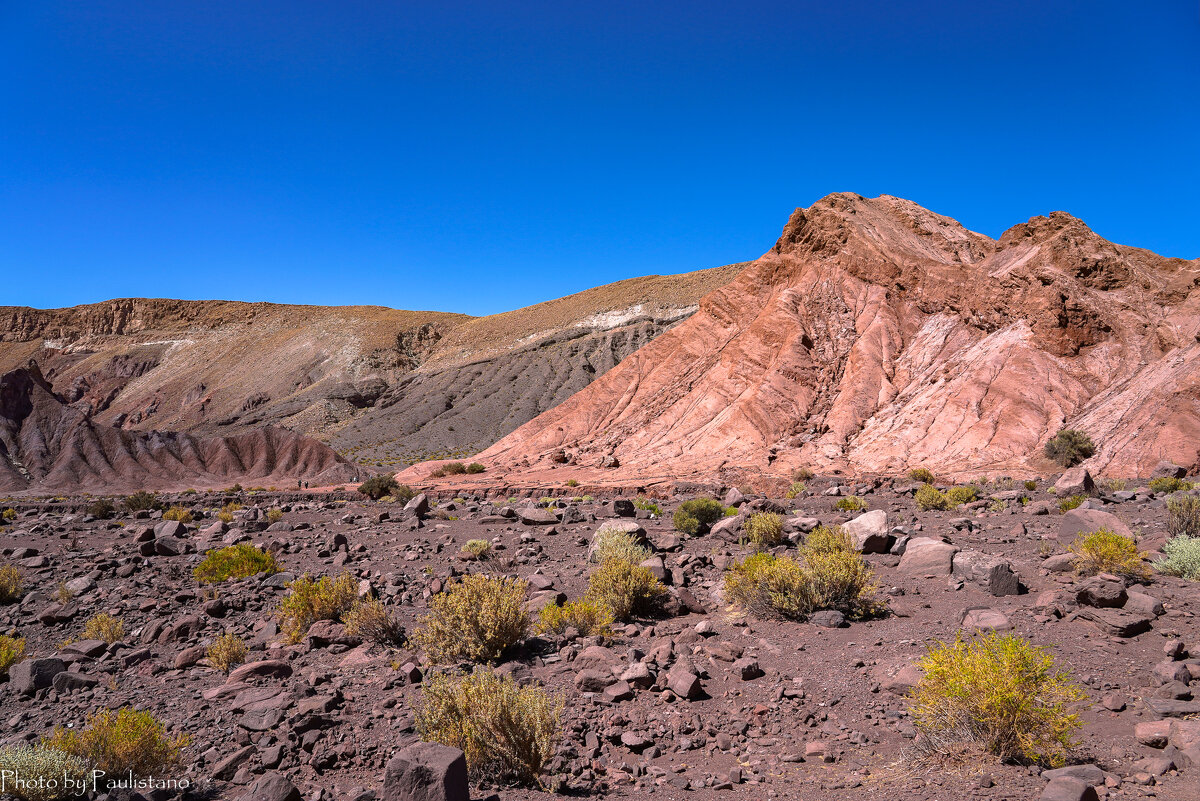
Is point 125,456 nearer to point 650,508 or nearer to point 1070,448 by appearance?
point 650,508

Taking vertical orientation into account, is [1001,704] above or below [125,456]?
below

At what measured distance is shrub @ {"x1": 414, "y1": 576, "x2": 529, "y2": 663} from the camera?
23.4 ft

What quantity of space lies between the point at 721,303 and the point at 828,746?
41.2m

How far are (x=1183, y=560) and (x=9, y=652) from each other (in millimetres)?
15141

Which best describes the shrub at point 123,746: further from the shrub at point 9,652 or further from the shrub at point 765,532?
the shrub at point 765,532

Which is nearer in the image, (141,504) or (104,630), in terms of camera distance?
(104,630)

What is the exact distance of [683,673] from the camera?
6.25m

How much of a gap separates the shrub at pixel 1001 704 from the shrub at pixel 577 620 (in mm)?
3901

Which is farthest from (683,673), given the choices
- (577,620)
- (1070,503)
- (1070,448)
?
(1070,448)

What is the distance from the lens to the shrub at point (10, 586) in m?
10.7

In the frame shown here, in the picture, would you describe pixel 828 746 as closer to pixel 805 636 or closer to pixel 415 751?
pixel 805 636

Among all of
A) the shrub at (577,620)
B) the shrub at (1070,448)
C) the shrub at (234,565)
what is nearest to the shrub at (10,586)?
the shrub at (234,565)

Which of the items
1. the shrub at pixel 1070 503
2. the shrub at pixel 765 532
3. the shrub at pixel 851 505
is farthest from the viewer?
the shrub at pixel 851 505

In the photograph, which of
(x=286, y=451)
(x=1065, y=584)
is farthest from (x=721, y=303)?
(x=1065, y=584)
